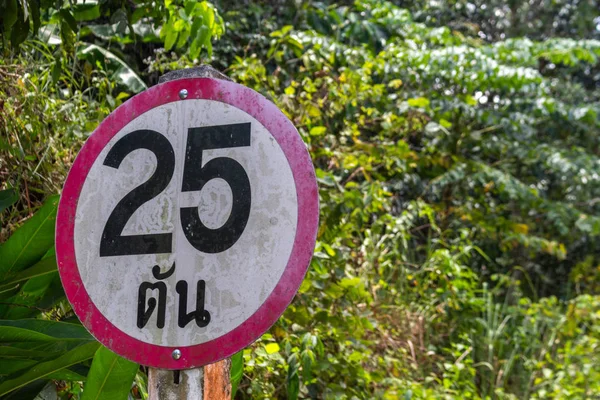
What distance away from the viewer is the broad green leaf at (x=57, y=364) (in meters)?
1.99

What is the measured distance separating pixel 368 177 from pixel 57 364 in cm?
253

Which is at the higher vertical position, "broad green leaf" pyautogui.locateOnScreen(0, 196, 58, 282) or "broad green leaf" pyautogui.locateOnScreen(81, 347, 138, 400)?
"broad green leaf" pyautogui.locateOnScreen(0, 196, 58, 282)

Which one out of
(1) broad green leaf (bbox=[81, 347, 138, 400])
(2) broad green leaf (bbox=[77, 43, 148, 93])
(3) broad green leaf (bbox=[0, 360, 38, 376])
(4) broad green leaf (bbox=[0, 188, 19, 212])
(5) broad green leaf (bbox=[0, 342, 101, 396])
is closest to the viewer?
(1) broad green leaf (bbox=[81, 347, 138, 400])

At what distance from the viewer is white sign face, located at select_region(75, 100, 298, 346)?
1416mm

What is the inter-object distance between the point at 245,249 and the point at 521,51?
613cm

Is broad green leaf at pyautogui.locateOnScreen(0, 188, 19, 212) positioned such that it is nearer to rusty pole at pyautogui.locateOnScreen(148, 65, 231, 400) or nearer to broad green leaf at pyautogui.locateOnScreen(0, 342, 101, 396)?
broad green leaf at pyautogui.locateOnScreen(0, 342, 101, 396)

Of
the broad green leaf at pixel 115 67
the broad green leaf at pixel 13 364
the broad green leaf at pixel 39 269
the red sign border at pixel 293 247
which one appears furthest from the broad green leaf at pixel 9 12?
the broad green leaf at pixel 115 67

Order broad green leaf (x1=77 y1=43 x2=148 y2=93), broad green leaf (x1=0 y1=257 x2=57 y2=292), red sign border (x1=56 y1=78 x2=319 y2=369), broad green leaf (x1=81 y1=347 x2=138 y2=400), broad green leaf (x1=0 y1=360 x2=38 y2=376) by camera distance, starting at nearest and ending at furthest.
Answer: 1. red sign border (x1=56 y1=78 x2=319 y2=369)
2. broad green leaf (x1=81 y1=347 x2=138 y2=400)
3. broad green leaf (x1=0 y1=360 x2=38 y2=376)
4. broad green leaf (x1=0 y1=257 x2=57 y2=292)
5. broad green leaf (x1=77 y1=43 x2=148 y2=93)

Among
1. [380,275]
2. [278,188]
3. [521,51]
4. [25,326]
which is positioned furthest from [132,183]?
[521,51]

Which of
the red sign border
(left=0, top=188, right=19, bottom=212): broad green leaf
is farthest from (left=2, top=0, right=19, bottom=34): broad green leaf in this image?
the red sign border

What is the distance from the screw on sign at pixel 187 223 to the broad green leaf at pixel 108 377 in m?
0.38

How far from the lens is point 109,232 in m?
1.53

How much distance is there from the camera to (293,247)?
1420 mm

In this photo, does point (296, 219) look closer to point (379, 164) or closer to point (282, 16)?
point (379, 164)
